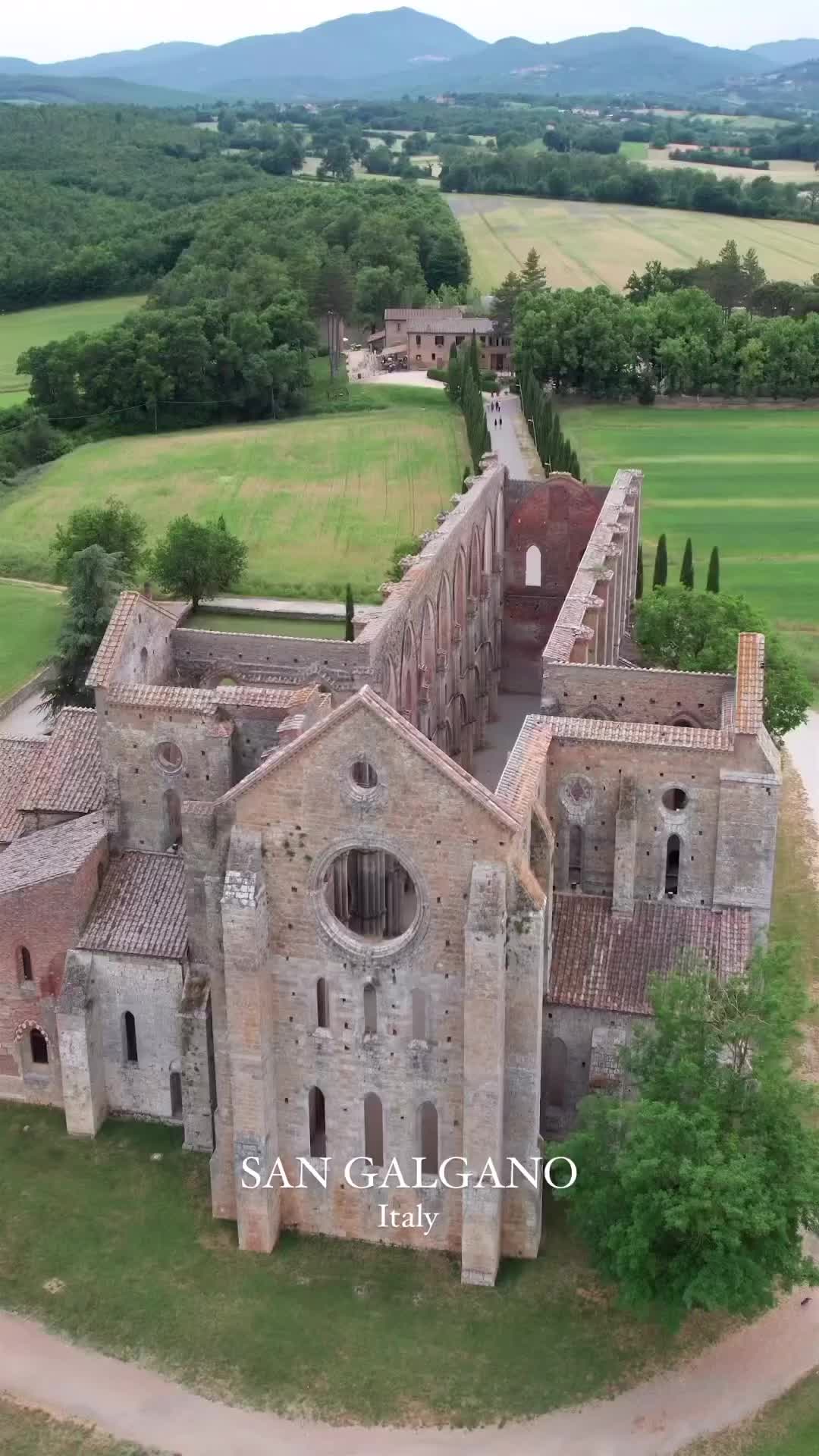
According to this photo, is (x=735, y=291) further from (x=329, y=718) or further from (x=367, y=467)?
(x=329, y=718)

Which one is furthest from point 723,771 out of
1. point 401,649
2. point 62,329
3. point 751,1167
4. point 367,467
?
point 62,329

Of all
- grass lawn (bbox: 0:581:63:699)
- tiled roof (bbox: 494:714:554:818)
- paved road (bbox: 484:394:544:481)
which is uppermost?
tiled roof (bbox: 494:714:554:818)

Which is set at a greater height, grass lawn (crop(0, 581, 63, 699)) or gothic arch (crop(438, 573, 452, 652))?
gothic arch (crop(438, 573, 452, 652))

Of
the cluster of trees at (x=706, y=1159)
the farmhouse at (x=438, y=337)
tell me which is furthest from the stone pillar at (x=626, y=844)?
the farmhouse at (x=438, y=337)

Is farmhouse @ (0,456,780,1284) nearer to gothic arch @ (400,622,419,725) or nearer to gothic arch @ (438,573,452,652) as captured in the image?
gothic arch @ (400,622,419,725)

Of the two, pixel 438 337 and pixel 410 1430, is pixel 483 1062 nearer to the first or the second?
pixel 410 1430

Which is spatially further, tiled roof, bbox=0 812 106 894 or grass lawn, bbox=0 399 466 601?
grass lawn, bbox=0 399 466 601

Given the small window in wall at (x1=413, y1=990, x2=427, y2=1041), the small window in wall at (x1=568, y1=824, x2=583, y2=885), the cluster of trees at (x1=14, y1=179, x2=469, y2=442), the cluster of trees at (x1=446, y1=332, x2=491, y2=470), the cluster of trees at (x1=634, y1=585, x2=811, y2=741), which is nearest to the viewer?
the small window in wall at (x1=413, y1=990, x2=427, y2=1041)

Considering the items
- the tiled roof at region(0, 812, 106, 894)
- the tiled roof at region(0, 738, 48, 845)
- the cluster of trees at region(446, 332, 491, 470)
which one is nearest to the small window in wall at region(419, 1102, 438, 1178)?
the tiled roof at region(0, 812, 106, 894)
